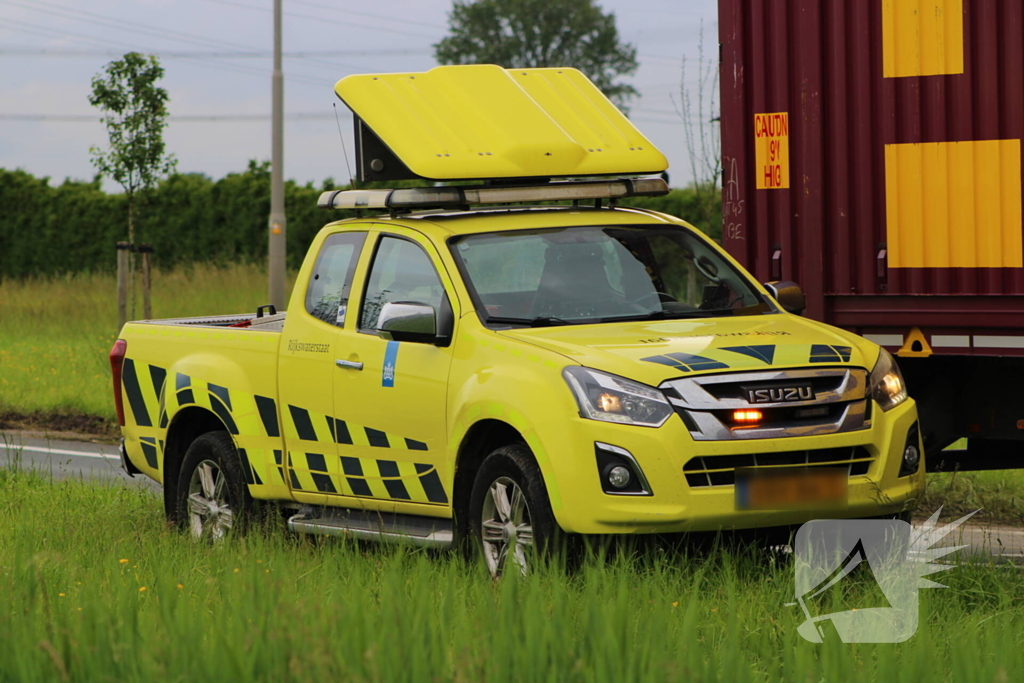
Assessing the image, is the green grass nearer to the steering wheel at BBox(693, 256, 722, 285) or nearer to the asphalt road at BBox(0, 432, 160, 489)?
the steering wheel at BBox(693, 256, 722, 285)

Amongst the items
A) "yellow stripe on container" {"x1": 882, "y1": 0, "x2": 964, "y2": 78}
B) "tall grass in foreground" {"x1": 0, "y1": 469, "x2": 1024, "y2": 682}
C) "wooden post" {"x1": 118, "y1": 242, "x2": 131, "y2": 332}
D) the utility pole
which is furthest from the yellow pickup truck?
the utility pole

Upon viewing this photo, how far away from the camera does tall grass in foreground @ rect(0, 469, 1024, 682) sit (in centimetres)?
418

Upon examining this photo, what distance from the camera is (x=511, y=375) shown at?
6.25 m

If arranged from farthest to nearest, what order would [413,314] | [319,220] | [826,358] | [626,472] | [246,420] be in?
1. [319,220]
2. [246,420]
3. [413,314]
4. [826,358]
5. [626,472]

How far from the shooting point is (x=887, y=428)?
6.26 m

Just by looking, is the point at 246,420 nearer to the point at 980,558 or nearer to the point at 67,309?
the point at 980,558

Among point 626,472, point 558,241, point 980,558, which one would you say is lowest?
point 980,558

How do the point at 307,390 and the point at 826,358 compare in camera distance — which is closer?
the point at 826,358

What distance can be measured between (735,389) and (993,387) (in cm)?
293

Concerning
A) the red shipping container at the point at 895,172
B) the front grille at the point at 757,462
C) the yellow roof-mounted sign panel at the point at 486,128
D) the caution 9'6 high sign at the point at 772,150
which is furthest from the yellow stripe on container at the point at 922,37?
the front grille at the point at 757,462

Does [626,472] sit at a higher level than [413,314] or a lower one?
lower

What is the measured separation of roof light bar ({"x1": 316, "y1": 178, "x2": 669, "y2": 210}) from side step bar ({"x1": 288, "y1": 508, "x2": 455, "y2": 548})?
153 cm

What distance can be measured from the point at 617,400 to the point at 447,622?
150 cm

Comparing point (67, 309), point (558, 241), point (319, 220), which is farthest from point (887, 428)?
point (319, 220)
